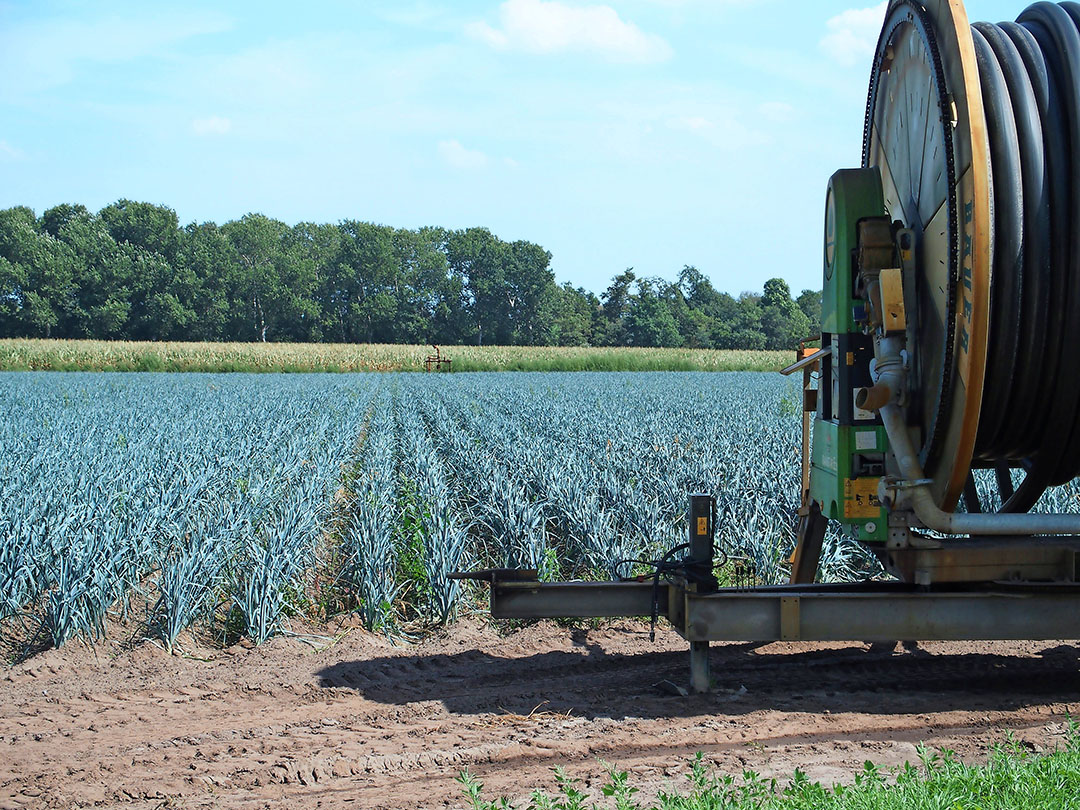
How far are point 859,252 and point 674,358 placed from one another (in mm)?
44821

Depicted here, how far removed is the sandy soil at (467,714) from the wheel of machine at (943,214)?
3.68 feet

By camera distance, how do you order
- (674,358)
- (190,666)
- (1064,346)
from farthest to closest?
(674,358) → (190,666) → (1064,346)

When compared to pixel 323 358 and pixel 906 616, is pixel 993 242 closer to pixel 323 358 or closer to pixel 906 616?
pixel 906 616

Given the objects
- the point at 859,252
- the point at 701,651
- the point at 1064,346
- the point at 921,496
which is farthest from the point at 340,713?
the point at 1064,346

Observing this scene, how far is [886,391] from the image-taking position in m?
3.76

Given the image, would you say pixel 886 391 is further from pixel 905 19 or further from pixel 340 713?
pixel 340 713

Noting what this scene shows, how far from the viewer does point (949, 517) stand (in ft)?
11.8

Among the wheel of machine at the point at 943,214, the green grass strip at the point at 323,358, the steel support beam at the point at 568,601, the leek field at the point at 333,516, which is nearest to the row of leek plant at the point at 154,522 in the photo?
the leek field at the point at 333,516

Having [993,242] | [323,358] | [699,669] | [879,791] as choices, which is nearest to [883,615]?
[699,669]

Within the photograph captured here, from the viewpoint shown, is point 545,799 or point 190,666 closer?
point 545,799

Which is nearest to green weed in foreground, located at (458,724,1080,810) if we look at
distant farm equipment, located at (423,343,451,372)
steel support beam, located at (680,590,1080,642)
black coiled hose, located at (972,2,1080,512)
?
steel support beam, located at (680,590,1080,642)

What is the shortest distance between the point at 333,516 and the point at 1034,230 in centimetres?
635

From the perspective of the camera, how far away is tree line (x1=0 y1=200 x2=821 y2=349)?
66.6 meters

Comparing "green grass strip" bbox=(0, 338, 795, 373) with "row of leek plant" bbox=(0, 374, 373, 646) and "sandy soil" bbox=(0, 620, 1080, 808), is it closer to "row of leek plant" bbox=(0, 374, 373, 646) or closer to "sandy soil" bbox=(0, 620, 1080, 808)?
"row of leek plant" bbox=(0, 374, 373, 646)
